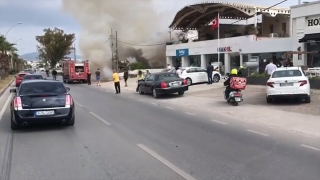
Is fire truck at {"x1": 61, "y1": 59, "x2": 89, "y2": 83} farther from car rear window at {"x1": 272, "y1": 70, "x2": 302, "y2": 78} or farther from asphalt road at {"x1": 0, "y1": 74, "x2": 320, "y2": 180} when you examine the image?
asphalt road at {"x1": 0, "y1": 74, "x2": 320, "y2": 180}

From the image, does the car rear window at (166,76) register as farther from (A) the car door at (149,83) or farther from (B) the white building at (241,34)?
(B) the white building at (241,34)

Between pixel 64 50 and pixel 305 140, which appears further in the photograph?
pixel 64 50

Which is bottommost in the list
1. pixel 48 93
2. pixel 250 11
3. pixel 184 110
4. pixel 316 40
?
pixel 184 110

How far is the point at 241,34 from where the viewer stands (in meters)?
48.1

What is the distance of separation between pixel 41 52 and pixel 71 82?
2291 inches

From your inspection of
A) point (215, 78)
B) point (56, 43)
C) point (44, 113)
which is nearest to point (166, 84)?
point (215, 78)

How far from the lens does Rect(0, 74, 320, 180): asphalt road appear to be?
6.02 meters

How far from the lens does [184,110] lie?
14930mm

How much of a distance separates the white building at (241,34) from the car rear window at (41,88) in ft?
68.7

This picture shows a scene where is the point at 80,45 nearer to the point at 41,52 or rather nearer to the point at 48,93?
the point at 41,52

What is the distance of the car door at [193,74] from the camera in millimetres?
28234

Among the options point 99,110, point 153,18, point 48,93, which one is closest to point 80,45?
point 153,18

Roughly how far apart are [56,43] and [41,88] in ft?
268

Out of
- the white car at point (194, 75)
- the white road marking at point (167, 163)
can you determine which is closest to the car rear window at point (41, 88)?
the white road marking at point (167, 163)
